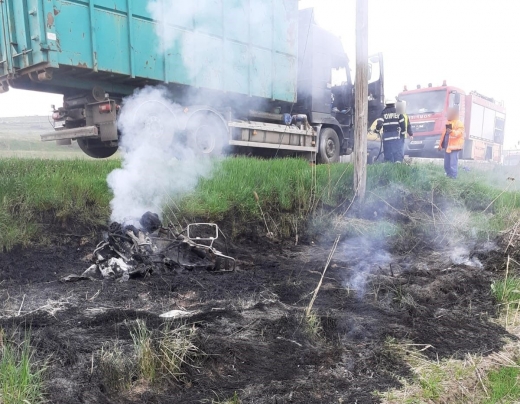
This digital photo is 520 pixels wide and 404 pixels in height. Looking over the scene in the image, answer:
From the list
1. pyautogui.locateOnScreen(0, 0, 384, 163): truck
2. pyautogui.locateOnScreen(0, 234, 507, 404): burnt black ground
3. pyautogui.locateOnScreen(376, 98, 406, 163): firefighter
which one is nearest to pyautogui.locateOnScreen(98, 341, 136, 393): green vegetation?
pyautogui.locateOnScreen(0, 234, 507, 404): burnt black ground

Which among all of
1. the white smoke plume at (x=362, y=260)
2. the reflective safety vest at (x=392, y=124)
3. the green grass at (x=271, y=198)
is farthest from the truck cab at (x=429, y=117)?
the white smoke plume at (x=362, y=260)

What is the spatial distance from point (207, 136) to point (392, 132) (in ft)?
14.5

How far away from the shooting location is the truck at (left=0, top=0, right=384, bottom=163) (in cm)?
677

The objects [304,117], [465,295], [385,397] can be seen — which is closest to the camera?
[385,397]

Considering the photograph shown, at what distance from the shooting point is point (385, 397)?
2.31 m

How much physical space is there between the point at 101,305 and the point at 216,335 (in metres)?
1.10

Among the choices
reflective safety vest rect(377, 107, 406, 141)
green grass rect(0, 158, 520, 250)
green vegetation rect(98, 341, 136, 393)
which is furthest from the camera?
reflective safety vest rect(377, 107, 406, 141)

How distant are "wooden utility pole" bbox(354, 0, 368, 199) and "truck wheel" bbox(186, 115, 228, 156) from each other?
309 centimetres

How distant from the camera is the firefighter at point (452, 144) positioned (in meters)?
9.14

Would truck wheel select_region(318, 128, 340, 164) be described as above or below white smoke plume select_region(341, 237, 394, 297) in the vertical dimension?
above

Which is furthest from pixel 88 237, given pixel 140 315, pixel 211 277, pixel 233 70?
A: pixel 233 70

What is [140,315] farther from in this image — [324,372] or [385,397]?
[385,397]

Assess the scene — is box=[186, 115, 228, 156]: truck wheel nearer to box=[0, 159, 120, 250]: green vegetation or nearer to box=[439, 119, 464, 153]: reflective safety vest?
box=[0, 159, 120, 250]: green vegetation

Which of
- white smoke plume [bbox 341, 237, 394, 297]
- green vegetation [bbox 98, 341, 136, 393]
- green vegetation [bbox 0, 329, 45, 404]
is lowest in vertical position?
white smoke plume [bbox 341, 237, 394, 297]
